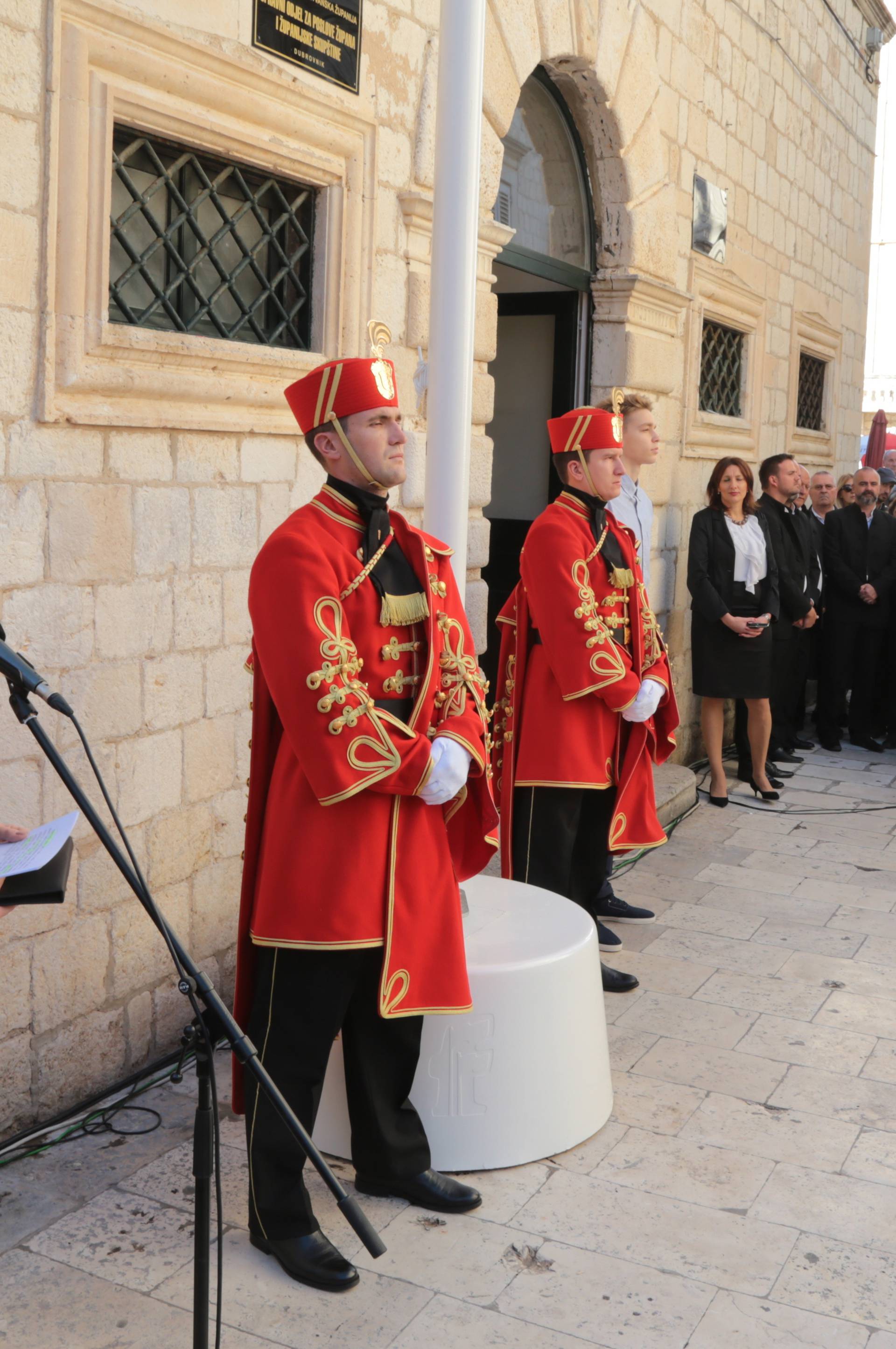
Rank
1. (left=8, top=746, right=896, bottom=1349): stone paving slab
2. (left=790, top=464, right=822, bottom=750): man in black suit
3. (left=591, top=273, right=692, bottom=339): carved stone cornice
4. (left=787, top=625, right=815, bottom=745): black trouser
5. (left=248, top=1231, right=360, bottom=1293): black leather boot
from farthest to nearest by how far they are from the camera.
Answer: (left=787, top=625, right=815, bottom=745): black trouser < (left=790, top=464, right=822, bottom=750): man in black suit < (left=591, top=273, right=692, bottom=339): carved stone cornice < (left=248, top=1231, right=360, bottom=1293): black leather boot < (left=8, top=746, right=896, bottom=1349): stone paving slab

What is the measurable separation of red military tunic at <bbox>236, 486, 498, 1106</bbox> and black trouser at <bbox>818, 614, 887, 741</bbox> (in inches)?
248

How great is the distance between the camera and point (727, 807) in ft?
22.8

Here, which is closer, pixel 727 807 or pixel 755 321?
pixel 727 807

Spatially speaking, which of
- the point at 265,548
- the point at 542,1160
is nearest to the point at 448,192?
the point at 265,548

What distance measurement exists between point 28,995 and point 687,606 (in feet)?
17.5

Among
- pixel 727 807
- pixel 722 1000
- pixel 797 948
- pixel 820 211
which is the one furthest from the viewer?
pixel 820 211

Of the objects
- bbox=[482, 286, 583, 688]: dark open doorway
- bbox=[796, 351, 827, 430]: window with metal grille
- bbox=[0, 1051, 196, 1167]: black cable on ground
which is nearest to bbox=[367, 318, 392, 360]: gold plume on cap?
bbox=[0, 1051, 196, 1167]: black cable on ground

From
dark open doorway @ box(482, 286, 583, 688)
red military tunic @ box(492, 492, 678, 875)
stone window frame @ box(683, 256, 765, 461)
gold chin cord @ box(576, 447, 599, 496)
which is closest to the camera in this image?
red military tunic @ box(492, 492, 678, 875)

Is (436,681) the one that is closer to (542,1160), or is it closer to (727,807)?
(542,1160)

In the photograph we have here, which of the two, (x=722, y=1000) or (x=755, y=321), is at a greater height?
(x=755, y=321)

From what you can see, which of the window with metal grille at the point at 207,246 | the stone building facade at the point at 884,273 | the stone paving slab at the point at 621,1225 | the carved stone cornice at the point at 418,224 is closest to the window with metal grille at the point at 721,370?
the carved stone cornice at the point at 418,224

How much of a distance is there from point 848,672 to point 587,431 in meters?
5.09

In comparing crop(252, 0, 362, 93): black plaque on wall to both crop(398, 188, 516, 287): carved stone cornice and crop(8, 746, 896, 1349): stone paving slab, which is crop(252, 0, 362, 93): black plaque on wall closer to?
crop(398, 188, 516, 287): carved stone cornice

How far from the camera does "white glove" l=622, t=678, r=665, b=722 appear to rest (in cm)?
426
